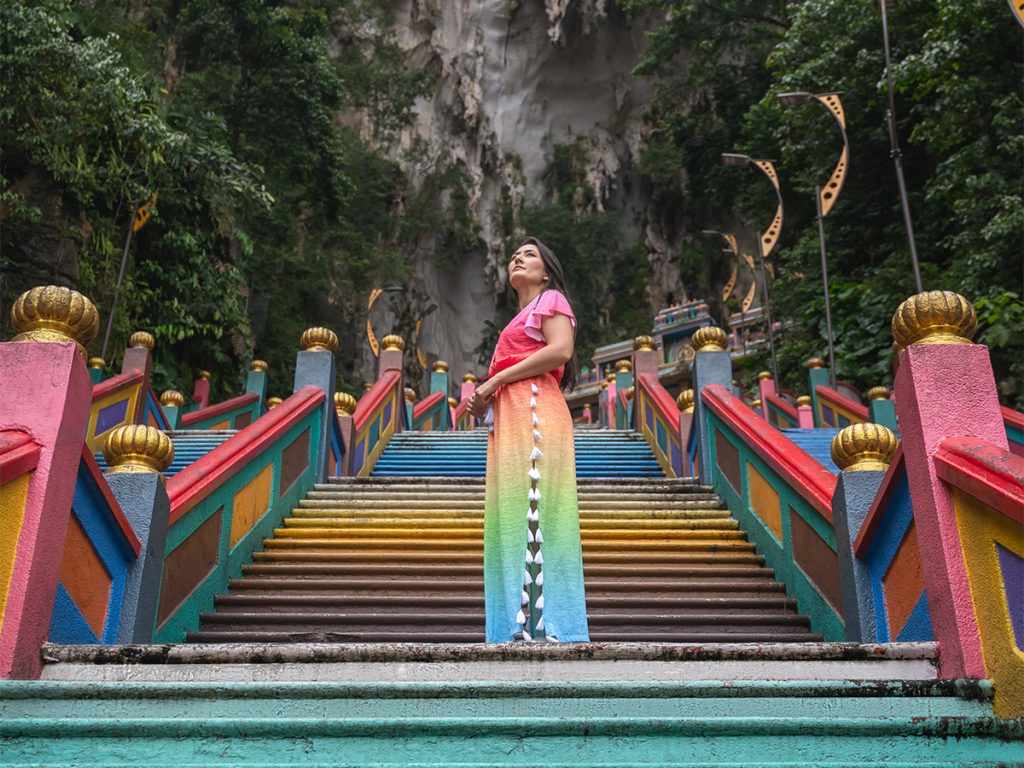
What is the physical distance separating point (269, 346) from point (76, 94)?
9319 mm

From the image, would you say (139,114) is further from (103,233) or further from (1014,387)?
(1014,387)

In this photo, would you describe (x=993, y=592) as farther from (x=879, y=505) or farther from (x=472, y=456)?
Result: (x=472, y=456)

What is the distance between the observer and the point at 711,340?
7473 mm

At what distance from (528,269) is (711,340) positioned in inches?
162

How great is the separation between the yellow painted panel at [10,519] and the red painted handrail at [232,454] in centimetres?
134

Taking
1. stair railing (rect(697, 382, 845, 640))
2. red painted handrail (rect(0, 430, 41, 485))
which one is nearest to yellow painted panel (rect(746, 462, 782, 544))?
stair railing (rect(697, 382, 845, 640))

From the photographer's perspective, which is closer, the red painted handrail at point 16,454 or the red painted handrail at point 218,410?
the red painted handrail at point 16,454

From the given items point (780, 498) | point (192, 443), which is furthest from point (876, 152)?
point (780, 498)

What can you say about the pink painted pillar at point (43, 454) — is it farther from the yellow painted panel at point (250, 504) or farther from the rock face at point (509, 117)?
the rock face at point (509, 117)

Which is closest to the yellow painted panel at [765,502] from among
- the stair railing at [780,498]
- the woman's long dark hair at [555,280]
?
the stair railing at [780,498]

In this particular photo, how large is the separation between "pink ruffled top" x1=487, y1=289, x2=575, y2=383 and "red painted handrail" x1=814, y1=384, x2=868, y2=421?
8030 mm

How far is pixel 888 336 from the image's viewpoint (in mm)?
15617

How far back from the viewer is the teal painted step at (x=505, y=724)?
7.54 feet

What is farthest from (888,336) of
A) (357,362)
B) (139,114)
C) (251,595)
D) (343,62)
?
(343,62)
